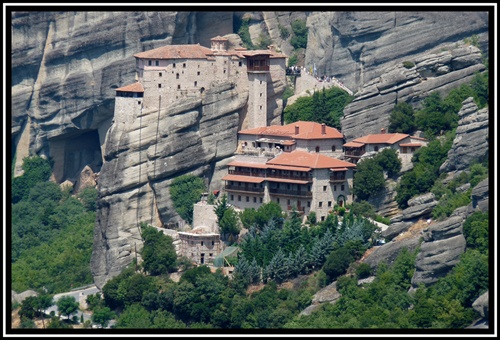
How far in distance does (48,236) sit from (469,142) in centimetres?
2576

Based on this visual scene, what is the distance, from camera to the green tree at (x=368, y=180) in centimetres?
10312

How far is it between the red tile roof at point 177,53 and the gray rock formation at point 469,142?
13.0 meters

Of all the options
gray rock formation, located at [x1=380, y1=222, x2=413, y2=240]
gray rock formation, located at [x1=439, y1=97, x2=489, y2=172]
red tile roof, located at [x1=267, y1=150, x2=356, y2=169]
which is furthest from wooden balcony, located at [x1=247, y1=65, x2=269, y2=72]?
gray rock formation, located at [x1=380, y1=222, x2=413, y2=240]

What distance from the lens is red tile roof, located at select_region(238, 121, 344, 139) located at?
106125 mm

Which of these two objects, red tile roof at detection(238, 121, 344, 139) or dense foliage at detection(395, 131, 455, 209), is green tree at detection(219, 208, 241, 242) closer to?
red tile roof at detection(238, 121, 344, 139)

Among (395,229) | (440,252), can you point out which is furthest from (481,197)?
(395,229)

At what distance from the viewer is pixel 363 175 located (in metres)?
103

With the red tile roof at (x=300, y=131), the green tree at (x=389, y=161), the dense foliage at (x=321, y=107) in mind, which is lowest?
the green tree at (x=389, y=161)

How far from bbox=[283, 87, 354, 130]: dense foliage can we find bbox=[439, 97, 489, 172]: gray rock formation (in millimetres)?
8336

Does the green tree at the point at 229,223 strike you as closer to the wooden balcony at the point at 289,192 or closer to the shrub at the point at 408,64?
the wooden balcony at the point at 289,192

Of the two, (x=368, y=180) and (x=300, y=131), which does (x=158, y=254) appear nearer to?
(x=300, y=131)

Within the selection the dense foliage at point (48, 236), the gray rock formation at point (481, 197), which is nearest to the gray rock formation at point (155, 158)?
the dense foliage at point (48, 236)

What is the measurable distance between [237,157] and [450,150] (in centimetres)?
1042

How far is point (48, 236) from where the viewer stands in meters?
Answer: 117
